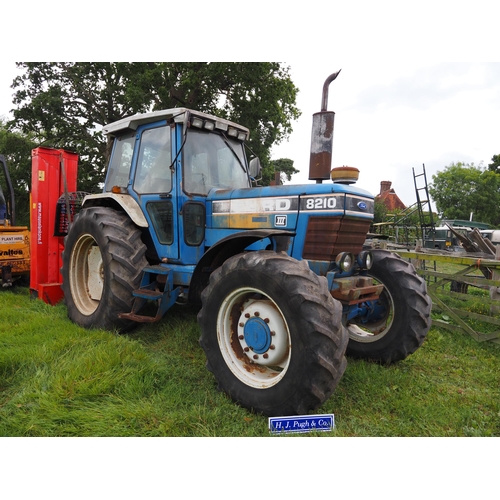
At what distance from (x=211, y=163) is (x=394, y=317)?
2530 mm

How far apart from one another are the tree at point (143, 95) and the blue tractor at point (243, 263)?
10.0 meters

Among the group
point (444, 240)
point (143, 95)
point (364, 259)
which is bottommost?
point (444, 240)

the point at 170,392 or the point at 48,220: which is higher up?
the point at 48,220

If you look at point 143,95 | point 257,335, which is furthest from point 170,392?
point 143,95

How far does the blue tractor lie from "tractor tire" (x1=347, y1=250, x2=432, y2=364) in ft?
0.04

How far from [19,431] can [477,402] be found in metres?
3.48

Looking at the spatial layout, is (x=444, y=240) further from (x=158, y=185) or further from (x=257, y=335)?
(x=257, y=335)

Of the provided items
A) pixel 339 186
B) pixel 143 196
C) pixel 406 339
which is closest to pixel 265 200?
pixel 339 186

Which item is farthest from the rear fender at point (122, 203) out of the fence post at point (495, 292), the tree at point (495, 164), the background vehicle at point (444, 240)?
the tree at point (495, 164)

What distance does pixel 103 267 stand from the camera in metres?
4.23

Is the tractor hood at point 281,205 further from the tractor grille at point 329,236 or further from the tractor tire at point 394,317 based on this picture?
the tractor tire at point 394,317

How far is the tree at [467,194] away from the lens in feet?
97.7

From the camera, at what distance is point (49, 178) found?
5.57 meters

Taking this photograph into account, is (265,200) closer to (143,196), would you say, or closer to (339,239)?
(339,239)
